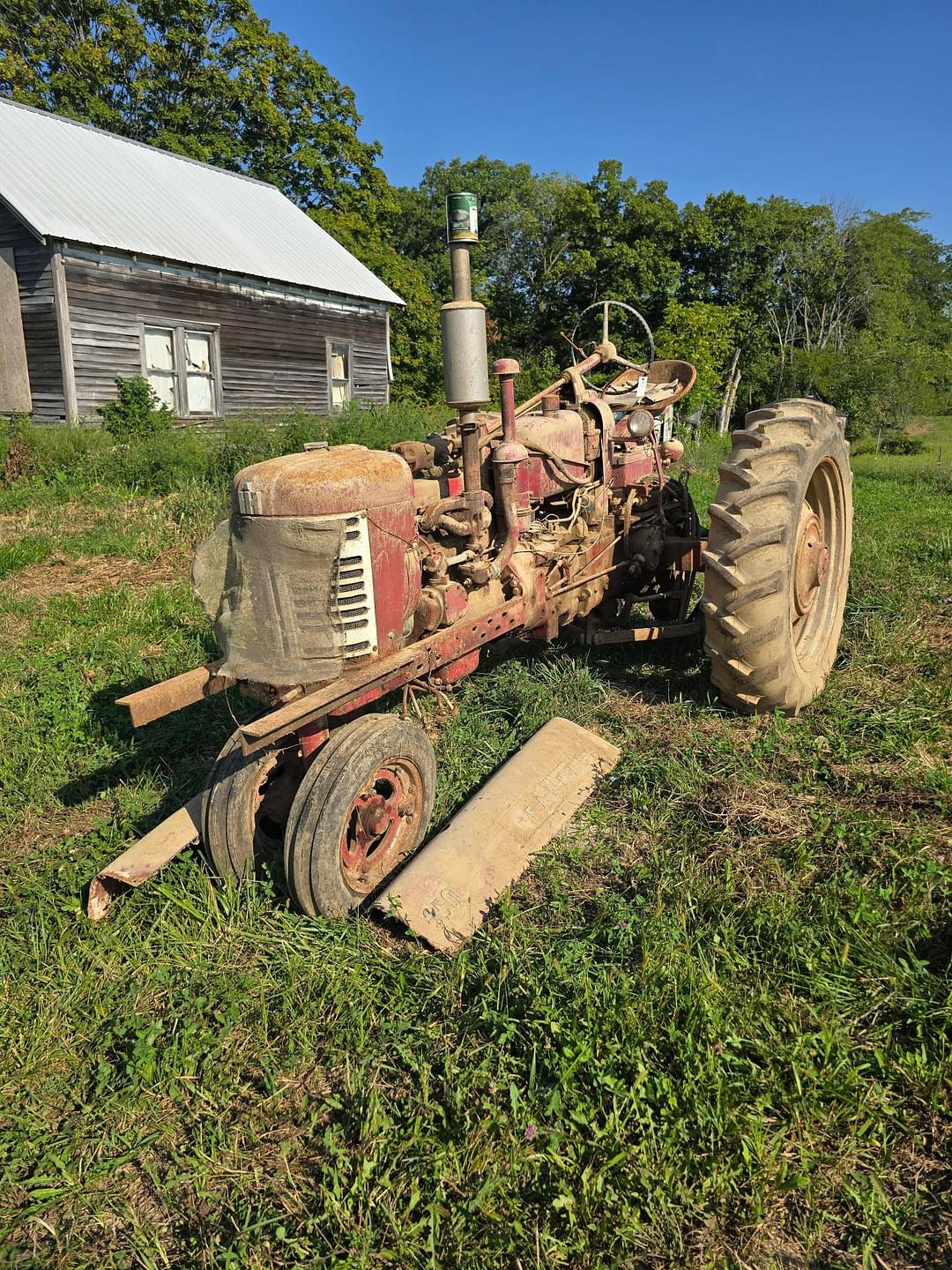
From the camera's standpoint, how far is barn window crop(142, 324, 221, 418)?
13.3 metres

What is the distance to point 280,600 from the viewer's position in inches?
110

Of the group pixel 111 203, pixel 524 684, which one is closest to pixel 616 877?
pixel 524 684

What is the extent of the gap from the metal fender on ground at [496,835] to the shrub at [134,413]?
402 inches

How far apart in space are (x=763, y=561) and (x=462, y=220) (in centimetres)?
184

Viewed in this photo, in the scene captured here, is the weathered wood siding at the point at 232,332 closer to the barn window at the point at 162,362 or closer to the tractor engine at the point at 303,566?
the barn window at the point at 162,362

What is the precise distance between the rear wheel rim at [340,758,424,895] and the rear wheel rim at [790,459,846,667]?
6.88 ft

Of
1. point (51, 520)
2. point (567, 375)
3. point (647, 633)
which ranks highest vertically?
point (567, 375)

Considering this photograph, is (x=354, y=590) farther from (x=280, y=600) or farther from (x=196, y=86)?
(x=196, y=86)

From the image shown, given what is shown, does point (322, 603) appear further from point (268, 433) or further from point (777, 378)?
point (777, 378)

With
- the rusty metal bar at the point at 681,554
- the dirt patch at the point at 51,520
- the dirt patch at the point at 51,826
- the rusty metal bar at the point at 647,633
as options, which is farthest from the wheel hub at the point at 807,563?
the dirt patch at the point at 51,520

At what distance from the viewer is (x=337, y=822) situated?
2.73 metres

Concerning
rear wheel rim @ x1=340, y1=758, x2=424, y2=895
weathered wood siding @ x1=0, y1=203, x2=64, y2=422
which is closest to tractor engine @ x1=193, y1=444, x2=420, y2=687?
rear wheel rim @ x1=340, y1=758, x2=424, y2=895

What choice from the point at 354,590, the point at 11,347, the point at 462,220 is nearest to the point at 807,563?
the point at 462,220

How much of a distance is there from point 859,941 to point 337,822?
5.36 feet
